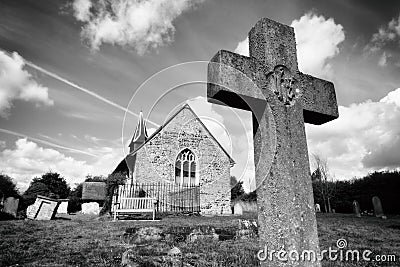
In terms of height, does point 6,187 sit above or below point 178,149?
below

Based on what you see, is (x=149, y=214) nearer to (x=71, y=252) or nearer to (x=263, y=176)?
(x=71, y=252)

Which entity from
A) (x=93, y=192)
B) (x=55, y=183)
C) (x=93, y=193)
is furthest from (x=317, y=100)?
(x=55, y=183)

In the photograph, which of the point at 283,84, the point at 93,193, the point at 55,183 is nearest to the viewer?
the point at 283,84

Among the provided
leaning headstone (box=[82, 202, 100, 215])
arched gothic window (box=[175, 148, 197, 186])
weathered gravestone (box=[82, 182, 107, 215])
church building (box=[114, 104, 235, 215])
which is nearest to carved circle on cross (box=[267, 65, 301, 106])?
church building (box=[114, 104, 235, 215])

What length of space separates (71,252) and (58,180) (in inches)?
1630

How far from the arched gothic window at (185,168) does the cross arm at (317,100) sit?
16.7 m

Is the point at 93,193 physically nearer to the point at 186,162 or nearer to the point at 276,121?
the point at 186,162

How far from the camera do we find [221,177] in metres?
22.0

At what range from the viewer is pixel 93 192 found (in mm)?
34781

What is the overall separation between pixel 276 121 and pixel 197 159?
60.2 feet

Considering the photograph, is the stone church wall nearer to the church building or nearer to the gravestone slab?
the church building

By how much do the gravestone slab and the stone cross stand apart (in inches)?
1345

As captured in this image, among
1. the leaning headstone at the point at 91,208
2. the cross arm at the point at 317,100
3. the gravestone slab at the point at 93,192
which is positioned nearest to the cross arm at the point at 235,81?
the cross arm at the point at 317,100

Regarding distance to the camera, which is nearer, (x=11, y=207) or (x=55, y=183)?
(x=11, y=207)
